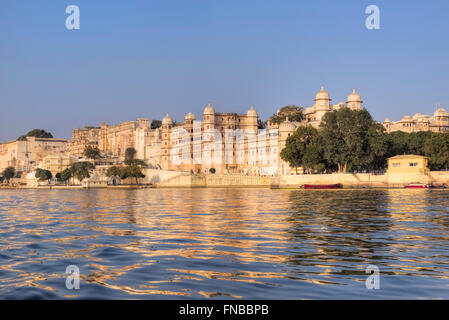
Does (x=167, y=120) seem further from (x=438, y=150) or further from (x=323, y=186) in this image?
(x=438, y=150)

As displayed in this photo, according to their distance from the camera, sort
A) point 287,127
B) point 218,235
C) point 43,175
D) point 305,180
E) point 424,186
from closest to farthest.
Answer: point 218,235
point 424,186
point 305,180
point 287,127
point 43,175

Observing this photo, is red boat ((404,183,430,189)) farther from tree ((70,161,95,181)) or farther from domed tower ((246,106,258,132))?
tree ((70,161,95,181))

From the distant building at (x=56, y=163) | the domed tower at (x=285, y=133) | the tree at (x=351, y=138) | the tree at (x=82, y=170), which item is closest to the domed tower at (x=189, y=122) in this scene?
the tree at (x=82, y=170)

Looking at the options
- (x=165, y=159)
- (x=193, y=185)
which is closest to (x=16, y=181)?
(x=165, y=159)

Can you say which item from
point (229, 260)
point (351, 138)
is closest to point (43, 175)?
→ point (351, 138)

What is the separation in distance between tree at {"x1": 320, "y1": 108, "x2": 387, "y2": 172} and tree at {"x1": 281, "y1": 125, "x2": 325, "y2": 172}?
1.67 metres

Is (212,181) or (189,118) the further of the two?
(189,118)

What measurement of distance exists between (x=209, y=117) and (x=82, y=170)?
27.3m

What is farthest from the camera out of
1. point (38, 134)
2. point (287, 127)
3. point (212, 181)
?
point (38, 134)

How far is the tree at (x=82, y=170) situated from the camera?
333ft

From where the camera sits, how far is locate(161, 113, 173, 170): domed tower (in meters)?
99.4

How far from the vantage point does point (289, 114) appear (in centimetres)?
9706

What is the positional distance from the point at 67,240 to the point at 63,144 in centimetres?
15113
